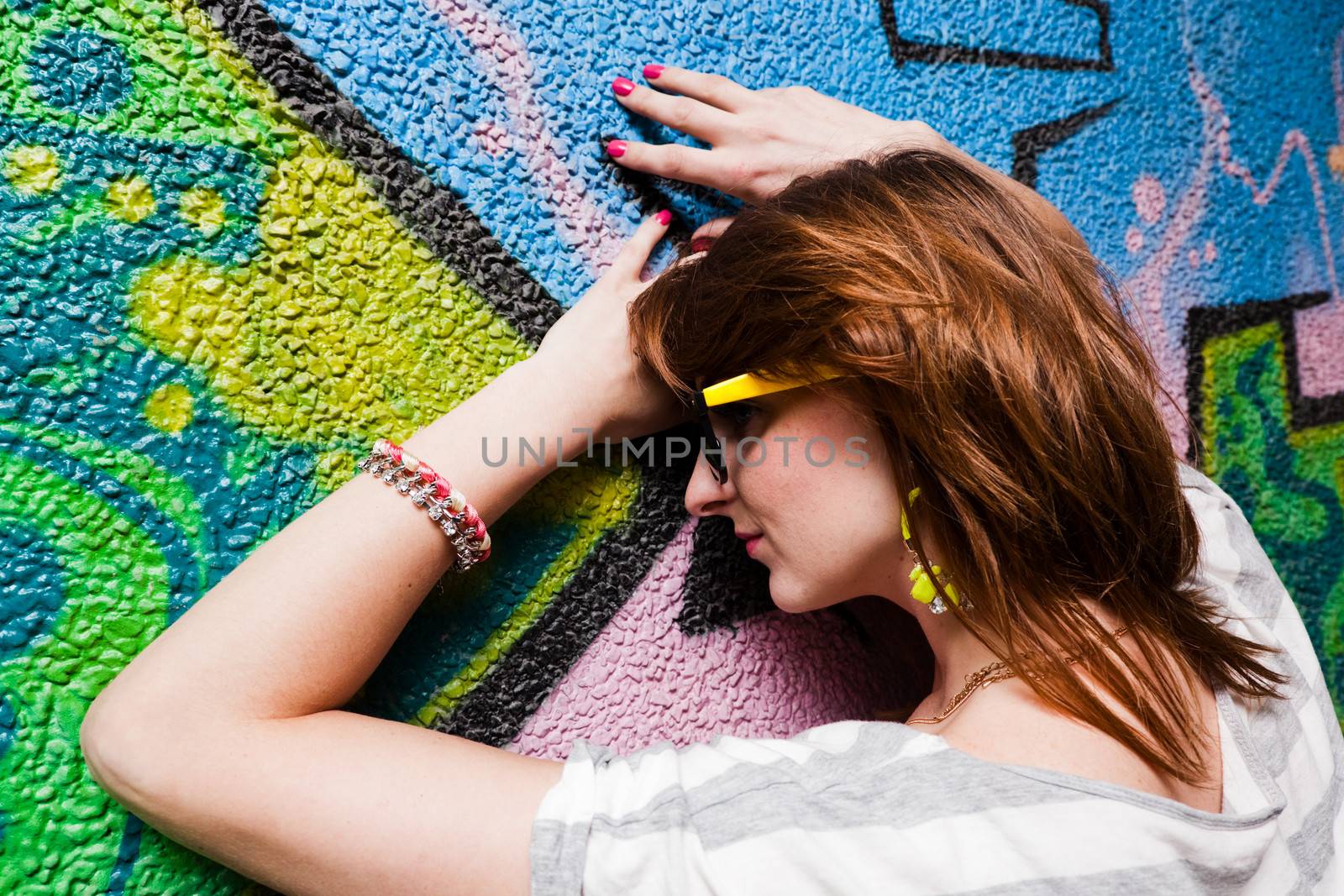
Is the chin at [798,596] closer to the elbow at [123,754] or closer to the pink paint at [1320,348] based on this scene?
the elbow at [123,754]

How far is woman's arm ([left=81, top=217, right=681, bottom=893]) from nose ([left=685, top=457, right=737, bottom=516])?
24 centimetres

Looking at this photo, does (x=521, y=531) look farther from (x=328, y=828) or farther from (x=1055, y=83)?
(x=1055, y=83)

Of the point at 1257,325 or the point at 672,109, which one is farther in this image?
the point at 1257,325

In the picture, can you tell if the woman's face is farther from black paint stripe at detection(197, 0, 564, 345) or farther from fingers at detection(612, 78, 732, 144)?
fingers at detection(612, 78, 732, 144)

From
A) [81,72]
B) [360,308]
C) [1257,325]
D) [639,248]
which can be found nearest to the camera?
[81,72]

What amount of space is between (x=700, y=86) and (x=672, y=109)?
0.05 metres

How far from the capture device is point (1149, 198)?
1329 mm

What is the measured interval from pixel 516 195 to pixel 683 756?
0.61 metres

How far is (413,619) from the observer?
2.64 ft

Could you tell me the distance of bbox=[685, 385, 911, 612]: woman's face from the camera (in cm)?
73

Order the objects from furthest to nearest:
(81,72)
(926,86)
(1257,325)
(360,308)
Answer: (1257,325)
(926,86)
(360,308)
(81,72)

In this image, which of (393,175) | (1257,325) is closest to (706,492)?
(393,175)

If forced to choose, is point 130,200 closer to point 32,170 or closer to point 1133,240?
point 32,170

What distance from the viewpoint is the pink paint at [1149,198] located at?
132 cm
